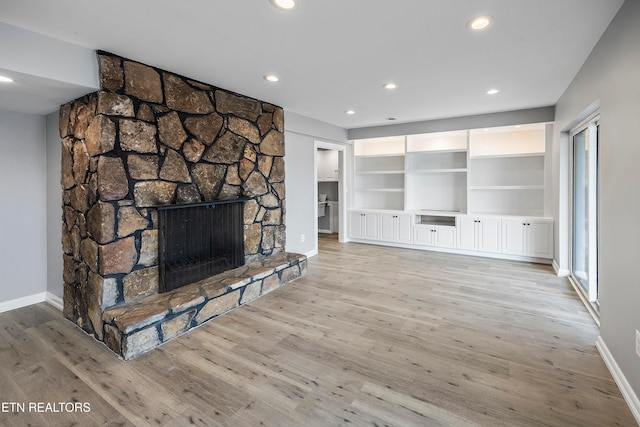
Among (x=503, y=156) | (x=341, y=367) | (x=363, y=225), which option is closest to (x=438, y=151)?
(x=503, y=156)

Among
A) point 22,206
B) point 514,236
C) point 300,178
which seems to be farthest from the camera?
point 300,178

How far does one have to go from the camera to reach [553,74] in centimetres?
325

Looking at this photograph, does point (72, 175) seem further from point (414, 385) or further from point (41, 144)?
point (414, 385)

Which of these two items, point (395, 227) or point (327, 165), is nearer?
point (395, 227)

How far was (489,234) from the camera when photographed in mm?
5324

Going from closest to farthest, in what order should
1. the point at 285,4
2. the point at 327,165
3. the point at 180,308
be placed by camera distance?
the point at 285,4, the point at 180,308, the point at 327,165

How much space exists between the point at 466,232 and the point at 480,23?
4.05m

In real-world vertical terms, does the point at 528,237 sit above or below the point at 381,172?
below

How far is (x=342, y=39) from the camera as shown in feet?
7.95

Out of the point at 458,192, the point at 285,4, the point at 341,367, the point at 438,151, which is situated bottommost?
the point at 341,367

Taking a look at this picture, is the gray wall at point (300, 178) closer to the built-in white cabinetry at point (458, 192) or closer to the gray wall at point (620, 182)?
the built-in white cabinetry at point (458, 192)

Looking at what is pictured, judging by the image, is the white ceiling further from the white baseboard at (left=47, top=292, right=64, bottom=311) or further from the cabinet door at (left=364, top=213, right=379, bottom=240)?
the cabinet door at (left=364, top=213, right=379, bottom=240)

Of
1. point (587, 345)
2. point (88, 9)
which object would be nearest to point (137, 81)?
point (88, 9)

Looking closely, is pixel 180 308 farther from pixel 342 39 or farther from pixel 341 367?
pixel 342 39
